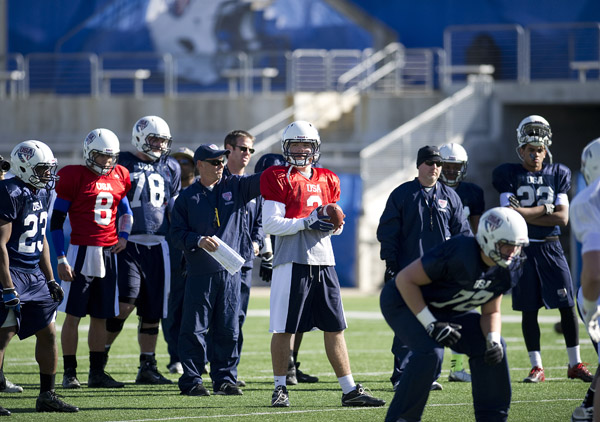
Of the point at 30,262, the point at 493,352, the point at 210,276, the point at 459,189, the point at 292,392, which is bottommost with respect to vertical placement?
the point at 292,392

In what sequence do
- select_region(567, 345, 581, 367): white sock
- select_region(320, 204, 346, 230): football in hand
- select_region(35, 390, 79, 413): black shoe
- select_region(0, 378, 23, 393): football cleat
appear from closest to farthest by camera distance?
1. select_region(35, 390, 79, 413): black shoe
2. select_region(320, 204, 346, 230): football in hand
3. select_region(0, 378, 23, 393): football cleat
4. select_region(567, 345, 581, 367): white sock

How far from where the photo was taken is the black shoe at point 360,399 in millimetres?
7863

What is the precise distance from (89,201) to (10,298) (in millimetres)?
1845

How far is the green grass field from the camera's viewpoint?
7.53 m

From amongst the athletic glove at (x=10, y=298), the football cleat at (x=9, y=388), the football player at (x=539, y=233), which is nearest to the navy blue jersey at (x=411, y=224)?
the football player at (x=539, y=233)

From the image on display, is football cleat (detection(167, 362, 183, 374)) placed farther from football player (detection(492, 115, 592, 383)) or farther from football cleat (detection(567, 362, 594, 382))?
football cleat (detection(567, 362, 594, 382))

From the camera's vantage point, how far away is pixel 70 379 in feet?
29.6

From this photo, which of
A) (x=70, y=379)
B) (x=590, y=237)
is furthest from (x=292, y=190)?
(x=590, y=237)

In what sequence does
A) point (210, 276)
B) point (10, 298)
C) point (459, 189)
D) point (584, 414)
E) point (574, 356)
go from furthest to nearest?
point (459, 189), point (574, 356), point (210, 276), point (10, 298), point (584, 414)

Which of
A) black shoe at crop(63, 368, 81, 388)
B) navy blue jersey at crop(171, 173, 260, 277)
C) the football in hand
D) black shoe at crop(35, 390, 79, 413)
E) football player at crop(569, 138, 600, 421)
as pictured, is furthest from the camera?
black shoe at crop(63, 368, 81, 388)

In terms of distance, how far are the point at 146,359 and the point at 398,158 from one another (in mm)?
12007

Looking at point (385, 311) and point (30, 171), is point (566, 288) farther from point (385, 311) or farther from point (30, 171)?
point (30, 171)

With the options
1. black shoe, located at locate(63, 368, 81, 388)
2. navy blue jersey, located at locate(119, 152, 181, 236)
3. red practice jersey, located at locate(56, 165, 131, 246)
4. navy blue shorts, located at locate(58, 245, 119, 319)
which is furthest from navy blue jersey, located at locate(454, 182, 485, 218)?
black shoe, located at locate(63, 368, 81, 388)

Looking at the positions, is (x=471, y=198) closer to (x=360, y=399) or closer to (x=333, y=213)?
(x=333, y=213)
